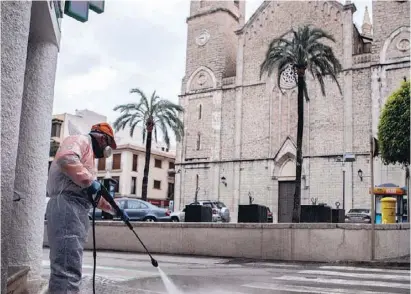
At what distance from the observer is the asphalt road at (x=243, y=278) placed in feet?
22.2

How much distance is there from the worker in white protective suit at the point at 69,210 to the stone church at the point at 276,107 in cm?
3165

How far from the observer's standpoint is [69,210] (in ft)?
12.4

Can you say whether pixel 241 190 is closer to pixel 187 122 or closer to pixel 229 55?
pixel 187 122

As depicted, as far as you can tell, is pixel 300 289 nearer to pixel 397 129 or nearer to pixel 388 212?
pixel 388 212

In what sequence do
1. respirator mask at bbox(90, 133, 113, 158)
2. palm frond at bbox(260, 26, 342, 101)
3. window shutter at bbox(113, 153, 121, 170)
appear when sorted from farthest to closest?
window shutter at bbox(113, 153, 121, 170), palm frond at bbox(260, 26, 342, 101), respirator mask at bbox(90, 133, 113, 158)

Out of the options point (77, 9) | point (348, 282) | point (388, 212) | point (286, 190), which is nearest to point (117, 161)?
point (286, 190)

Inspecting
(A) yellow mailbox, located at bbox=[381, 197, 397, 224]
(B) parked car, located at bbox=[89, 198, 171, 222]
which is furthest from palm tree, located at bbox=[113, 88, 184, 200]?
(A) yellow mailbox, located at bbox=[381, 197, 397, 224]

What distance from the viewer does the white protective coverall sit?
3693 millimetres

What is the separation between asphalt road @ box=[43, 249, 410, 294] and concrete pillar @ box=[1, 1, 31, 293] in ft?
9.83

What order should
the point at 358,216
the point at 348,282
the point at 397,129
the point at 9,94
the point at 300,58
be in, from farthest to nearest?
the point at 358,216 → the point at 397,129 → the point at 300,58 → the point at 348,282 → the point at 9,94

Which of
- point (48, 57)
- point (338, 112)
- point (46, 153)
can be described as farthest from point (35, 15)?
point (338, 112)

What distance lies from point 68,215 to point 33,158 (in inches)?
76.1

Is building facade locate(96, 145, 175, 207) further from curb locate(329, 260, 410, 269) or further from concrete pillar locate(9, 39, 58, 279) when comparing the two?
concrete pillar locate(9, 39, 58, 279)

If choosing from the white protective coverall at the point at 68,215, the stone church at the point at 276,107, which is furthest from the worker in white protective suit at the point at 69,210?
the stone church at the point at 276,107
